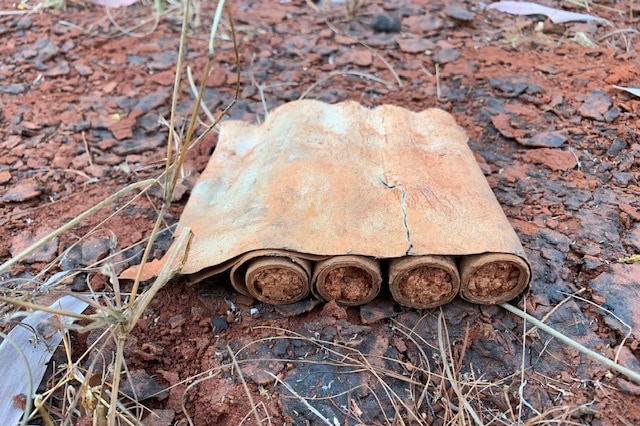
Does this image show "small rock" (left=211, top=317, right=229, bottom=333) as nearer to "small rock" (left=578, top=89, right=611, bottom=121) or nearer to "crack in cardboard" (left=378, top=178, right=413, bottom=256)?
"crack in cardboard" (left=378, top=178, right=413, bottom=256)

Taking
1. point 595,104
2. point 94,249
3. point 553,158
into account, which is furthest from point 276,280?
point 595,104

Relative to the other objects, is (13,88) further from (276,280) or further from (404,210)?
(404,210)

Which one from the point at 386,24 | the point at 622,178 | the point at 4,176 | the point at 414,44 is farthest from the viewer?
the point at 386,24

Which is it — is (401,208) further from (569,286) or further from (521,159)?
(521,159)

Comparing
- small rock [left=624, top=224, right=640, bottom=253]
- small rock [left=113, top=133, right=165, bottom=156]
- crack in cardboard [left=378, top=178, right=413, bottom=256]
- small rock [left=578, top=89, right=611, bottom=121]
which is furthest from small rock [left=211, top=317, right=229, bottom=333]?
small rock [left=578, top=89, right=611, bottom=121]

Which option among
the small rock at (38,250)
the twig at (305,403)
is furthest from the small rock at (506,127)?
the small rock at (38,250)

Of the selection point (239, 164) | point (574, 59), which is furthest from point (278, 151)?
point (574, 59)

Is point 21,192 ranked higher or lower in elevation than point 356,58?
higher

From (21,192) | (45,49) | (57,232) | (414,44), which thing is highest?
(57,232)
